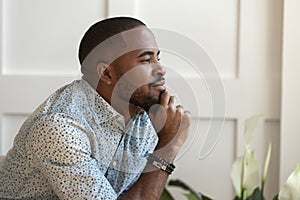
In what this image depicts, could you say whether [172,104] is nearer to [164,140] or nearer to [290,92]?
[164,140]

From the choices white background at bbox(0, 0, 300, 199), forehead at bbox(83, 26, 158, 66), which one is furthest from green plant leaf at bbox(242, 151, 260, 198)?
white background at bbox(0, 0, 300, 199)

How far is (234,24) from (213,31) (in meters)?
0.07

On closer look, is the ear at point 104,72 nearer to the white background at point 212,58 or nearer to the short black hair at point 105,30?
the short black hair at point 105,30

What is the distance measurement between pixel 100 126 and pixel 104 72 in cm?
11

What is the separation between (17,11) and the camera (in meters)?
1.80

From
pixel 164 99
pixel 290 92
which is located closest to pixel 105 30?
pixel 164 99

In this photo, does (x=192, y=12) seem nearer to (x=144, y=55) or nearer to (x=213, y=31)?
(x=213, y=31)

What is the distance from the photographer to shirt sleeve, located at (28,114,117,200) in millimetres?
1050

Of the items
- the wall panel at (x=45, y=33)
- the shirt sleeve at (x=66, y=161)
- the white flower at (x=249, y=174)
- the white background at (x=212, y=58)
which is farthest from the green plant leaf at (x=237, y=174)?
the wall panel at (x=45, y=33)

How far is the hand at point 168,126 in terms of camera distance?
1.19 m

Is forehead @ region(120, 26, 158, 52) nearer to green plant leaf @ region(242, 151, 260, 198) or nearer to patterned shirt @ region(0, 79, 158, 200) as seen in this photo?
patterned shirt @ region(0, 79, 158, 200)

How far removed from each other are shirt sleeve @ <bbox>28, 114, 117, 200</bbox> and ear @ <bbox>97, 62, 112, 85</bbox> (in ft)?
0.42

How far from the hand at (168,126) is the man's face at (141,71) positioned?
1.6 inches

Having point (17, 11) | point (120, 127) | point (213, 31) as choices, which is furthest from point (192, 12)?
→ point (120, 127)
